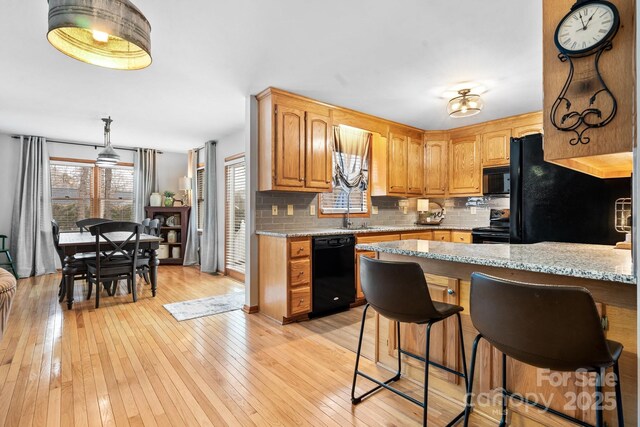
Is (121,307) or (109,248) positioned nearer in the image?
(121,307)

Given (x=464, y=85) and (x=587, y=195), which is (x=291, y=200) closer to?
(x=464, y=85)

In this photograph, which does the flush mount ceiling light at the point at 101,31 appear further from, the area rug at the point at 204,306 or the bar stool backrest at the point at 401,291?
the area rug at the point at 204,306

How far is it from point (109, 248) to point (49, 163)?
10.3 ft

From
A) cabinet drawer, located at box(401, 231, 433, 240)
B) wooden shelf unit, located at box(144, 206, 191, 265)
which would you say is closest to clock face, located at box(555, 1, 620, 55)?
cabinet drawer, located at box(401, 231, 433, 240)

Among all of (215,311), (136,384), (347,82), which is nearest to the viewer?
(136,384)

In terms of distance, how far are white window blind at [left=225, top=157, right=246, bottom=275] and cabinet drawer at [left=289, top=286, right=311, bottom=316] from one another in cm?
211

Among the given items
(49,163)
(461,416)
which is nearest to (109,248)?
(49,163)

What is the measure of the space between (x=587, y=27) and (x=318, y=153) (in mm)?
2814

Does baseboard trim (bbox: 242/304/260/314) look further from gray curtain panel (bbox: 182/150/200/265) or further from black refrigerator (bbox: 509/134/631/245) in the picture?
gray curtain panel (bbox: 182/150/200/265)

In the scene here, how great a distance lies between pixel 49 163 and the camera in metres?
5.90

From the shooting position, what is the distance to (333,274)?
11.8ft

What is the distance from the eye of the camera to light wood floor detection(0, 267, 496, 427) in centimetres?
183

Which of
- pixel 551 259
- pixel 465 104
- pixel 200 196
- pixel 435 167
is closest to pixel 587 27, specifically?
pixel 551 259

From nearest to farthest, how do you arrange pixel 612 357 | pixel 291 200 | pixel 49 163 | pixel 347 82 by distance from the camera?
1. pixel 612 357
2. pixel 347 82
3. pixel 291 200
4. pixel 49 163
